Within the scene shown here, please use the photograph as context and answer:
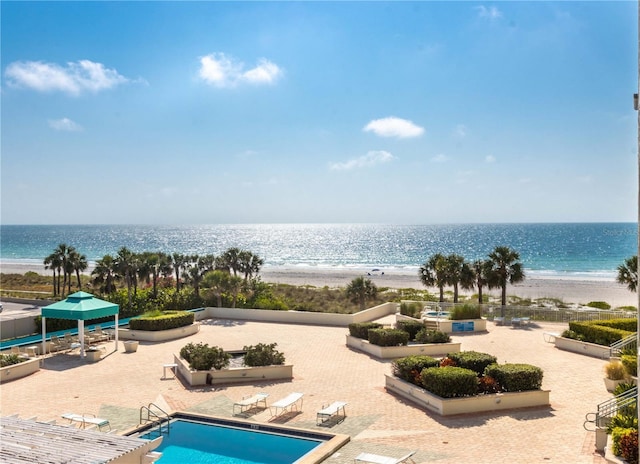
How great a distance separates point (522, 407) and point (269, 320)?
17.5 metres

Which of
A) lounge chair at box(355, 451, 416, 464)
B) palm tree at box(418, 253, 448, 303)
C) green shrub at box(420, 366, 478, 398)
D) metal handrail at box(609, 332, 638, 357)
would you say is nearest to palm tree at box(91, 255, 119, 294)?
palm tree at box(418, 253, 448, 303)

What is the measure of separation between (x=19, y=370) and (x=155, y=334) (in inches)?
271

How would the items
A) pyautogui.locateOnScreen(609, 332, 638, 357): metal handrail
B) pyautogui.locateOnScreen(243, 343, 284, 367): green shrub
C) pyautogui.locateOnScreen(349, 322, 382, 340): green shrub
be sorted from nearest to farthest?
pyautogui.locateOnScreen(243, 343, 284, 367): green shrub, pyautogui.locateOnScreen(609, 332, 638, 357): metal handrail, pyautogui.locateOnScreen(349, 322, 382, 340): green shrub

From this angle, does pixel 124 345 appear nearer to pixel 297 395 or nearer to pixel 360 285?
pixel 297 395

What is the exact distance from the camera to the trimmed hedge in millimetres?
25984

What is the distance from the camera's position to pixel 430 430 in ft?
45.6

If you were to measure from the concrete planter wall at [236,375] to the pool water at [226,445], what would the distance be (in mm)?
3539

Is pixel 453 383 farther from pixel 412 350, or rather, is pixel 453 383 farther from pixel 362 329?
pixel 362 329

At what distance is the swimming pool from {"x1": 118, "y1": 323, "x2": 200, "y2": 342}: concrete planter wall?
36.9 ft

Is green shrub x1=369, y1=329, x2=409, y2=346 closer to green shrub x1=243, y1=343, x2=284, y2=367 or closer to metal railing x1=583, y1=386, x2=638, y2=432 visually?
green shrub x1=243, y1=343, x2=284, y2=367

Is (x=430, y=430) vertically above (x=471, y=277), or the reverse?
(x=471, y=277)

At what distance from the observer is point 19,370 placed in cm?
1942

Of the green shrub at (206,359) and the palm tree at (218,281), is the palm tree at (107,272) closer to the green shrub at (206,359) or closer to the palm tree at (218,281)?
the palm tree at (218,281)

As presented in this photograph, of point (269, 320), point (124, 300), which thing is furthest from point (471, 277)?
point (124, 300)
